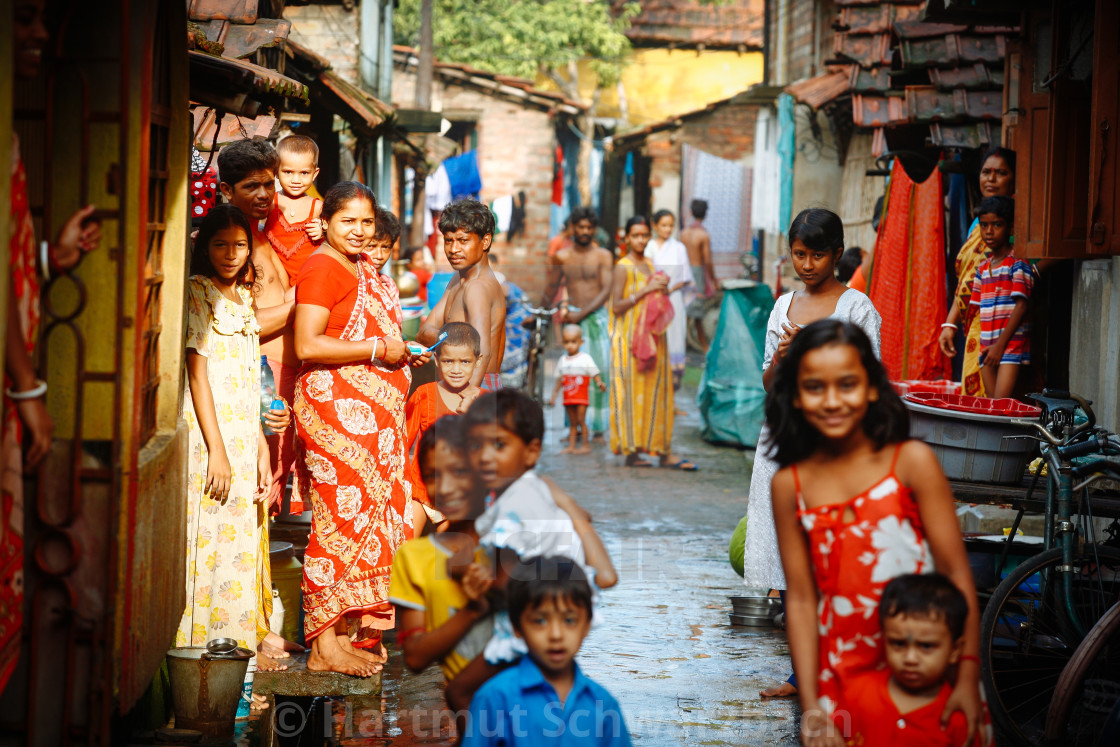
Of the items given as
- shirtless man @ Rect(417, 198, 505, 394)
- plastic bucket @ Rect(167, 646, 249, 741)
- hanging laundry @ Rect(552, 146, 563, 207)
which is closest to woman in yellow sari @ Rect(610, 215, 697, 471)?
shirtless man @ Rect(417, 198, 505, 394)

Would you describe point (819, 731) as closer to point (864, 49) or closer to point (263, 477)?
point (263, 477)

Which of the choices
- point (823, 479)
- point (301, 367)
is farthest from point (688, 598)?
point (823, 479)

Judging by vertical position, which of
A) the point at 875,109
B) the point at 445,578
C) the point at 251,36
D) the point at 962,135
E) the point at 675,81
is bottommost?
the point at 445,578

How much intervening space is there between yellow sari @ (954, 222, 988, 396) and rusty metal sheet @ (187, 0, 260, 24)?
505 centimetres

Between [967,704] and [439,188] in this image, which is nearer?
[967,704]

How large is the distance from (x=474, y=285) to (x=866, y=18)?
7.41 meters

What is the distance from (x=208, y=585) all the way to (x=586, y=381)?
670cm

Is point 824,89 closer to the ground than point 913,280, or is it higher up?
higher up

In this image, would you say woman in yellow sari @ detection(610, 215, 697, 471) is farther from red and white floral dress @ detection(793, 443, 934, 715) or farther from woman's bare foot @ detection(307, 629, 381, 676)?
red and white floral dress @ detection(793, 443, 934, 715)

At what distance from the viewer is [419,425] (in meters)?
5.13

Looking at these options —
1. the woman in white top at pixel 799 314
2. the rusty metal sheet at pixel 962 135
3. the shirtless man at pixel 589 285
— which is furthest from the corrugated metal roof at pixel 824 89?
the woman in white top at pixel 799 314

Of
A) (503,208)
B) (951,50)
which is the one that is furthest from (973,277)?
(503,208)

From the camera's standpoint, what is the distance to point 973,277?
24.2 ft

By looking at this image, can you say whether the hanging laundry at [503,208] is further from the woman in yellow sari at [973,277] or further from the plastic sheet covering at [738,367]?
the woman in yellow sari at [973,277]
